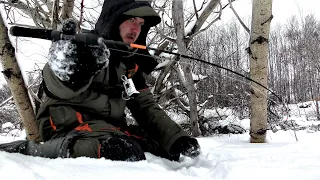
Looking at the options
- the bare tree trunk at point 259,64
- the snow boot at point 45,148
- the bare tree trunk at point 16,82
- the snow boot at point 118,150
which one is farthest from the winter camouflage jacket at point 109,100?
the bare tree trunk at point 259,64

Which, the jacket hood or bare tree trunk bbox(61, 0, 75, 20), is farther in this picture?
bare tree trunk bbox(61, 0, 75, 20)

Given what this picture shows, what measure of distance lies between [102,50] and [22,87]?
1.30 m

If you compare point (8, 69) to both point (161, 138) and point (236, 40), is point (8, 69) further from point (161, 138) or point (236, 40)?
point (236, 40)

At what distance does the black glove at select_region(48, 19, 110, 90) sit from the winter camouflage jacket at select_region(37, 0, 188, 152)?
85mm

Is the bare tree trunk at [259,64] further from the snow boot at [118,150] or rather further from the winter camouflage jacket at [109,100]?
the snow boot at [118,150]

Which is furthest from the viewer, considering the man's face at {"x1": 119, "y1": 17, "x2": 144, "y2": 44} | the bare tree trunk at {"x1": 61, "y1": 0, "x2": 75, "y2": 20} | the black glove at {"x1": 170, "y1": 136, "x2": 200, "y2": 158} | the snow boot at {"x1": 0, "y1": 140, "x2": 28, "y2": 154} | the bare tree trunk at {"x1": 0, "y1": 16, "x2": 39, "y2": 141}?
the bare tree trunk at {"x1": 61, "y1": 0, "x2": 75, "y2": 20}

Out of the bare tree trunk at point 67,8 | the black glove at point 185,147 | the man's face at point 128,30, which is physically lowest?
the black glove at point 185,147

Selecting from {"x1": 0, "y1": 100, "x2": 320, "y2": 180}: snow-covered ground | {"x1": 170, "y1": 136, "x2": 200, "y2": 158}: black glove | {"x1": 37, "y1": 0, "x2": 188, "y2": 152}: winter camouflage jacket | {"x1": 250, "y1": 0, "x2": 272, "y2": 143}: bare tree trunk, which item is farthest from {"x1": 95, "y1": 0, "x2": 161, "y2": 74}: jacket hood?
{"x1": 250, "y1": 0, "x2": 272, "y2": 143}: bare tree trunk

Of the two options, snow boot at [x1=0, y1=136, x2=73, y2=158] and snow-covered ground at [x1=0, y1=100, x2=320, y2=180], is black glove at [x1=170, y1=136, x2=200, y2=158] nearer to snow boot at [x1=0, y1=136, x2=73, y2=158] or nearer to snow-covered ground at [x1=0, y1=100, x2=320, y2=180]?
snow-covered ground at [x1=0, y1=100, x2=320, y2=180]

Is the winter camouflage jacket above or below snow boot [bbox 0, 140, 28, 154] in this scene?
above

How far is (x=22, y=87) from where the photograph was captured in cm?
257

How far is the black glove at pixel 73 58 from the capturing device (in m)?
1.54

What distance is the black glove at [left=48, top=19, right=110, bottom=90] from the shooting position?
154 cm

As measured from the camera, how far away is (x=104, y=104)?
6.59 feet
